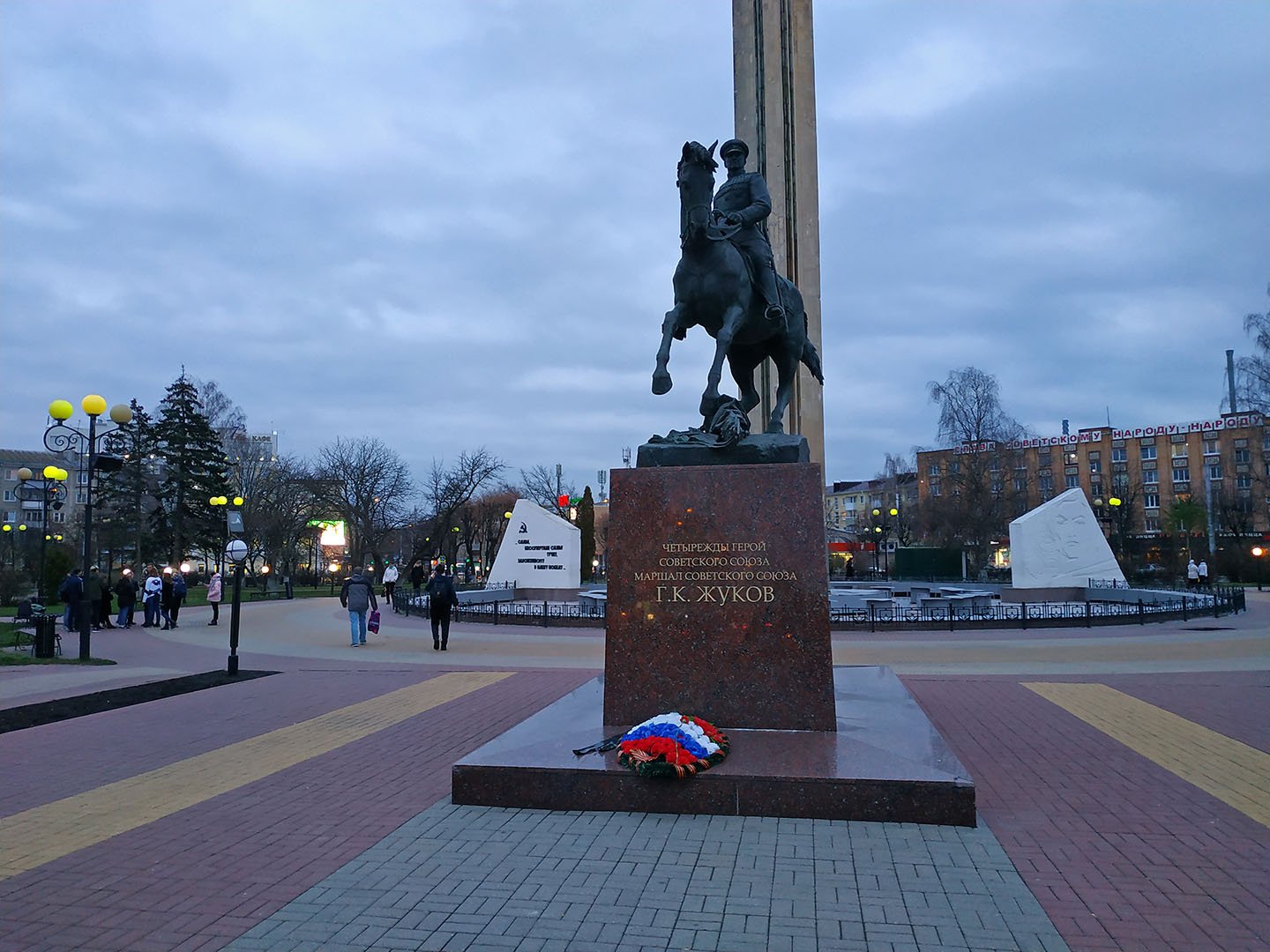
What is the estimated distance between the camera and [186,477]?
53156 mm

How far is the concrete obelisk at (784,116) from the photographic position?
116ft

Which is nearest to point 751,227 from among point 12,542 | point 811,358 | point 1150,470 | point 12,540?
point 811,358

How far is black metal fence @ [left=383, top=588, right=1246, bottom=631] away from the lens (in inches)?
911

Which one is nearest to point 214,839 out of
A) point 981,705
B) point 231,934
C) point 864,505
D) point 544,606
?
point 231,934

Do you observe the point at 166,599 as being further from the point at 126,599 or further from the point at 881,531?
the point at 881,531

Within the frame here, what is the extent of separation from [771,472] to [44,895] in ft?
18.1

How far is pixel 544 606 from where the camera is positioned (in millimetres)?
26047

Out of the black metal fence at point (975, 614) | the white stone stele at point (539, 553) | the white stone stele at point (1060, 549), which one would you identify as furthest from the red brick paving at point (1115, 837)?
the white stone stele at point (539, 553)

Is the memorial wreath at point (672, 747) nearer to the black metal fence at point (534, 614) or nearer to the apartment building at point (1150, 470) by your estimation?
the black metal fence at point (534, 614)

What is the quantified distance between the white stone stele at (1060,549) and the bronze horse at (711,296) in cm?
2756

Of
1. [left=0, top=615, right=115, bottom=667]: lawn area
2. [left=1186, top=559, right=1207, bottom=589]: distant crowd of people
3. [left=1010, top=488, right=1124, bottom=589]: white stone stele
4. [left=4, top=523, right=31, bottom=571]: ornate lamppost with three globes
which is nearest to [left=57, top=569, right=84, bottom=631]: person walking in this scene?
[left=0, top=615, right=115, bottom=667]: lawn area

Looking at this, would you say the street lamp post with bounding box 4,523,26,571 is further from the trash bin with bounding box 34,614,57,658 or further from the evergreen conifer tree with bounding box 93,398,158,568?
the trash bin with bounding box 34,614,57,658

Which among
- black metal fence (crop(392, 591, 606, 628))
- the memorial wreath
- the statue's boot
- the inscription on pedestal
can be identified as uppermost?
the statue's boot

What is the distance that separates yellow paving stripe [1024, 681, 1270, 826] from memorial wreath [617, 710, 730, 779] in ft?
12.2
